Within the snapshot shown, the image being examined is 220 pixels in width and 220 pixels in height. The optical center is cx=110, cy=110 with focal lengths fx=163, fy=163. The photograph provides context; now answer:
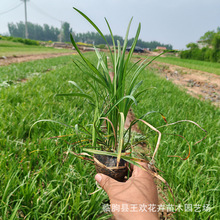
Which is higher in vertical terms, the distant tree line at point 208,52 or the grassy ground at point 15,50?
the distant tree line at point 208,52

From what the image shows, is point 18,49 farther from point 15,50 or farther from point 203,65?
point 203,65

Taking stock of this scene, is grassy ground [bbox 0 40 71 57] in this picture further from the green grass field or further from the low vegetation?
the green grass field

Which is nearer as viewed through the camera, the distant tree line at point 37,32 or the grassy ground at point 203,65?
the grassy ground at point 203,65

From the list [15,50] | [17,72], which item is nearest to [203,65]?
[17,72]

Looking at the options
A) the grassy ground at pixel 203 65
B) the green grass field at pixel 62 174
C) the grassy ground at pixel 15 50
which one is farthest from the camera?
the grassy ground at pixel 15 50

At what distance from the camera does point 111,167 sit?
2.73 ft

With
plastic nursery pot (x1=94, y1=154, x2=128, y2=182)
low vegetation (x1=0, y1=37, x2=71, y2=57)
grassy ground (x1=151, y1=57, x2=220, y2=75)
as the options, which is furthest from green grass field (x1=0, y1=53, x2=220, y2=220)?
low vegetation (x1=0, y1=37, x2=71, y2=57)

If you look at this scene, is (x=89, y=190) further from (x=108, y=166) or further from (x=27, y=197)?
(x=27, y=197)

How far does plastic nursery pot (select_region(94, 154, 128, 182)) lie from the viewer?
2.81 feet

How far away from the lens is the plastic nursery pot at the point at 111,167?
0.86 metres

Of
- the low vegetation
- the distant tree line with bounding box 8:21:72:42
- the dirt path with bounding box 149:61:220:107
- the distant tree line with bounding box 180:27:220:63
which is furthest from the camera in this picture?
the distant tree line with bounding box 8:21:72:42

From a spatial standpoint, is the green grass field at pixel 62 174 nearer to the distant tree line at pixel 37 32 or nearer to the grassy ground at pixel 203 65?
the grassy ground at pixel 203 65

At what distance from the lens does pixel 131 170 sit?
3.15 feet

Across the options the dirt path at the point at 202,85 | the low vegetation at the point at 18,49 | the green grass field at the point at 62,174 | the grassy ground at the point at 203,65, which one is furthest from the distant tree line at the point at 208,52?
the green grass field at the point at 62,174
